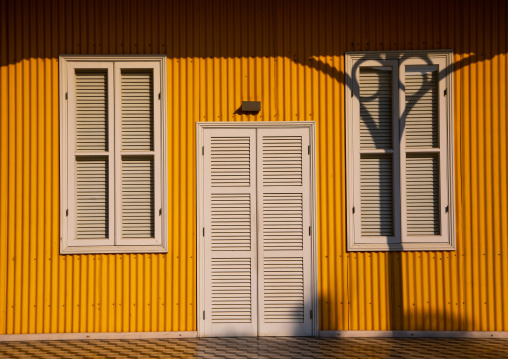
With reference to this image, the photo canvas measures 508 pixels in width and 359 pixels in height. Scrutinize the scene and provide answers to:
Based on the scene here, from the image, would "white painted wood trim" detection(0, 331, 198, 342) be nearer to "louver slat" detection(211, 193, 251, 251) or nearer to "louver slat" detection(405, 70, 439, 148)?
"louver slat" detection(211, 193, 251, 251)

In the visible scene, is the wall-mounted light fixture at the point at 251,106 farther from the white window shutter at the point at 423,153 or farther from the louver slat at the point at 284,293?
the louver slat at the point at 284,293

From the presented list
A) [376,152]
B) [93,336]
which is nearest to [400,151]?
[376,152]

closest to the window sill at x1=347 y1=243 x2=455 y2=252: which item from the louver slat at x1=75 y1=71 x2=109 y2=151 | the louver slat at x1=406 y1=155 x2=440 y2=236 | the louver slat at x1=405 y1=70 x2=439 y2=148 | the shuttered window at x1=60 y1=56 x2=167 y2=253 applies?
the louver slat at x1=406 y1=155 x2=440 y2=236

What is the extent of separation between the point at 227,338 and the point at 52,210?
248 cm

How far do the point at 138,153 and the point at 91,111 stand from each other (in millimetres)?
752

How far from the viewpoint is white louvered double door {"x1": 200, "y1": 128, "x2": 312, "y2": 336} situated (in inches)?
318

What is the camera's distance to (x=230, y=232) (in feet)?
26.7

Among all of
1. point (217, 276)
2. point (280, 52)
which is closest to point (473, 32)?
point (280, 52)

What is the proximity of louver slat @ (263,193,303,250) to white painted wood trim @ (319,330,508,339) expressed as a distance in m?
1.07

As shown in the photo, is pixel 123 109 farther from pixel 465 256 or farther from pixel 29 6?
pixel 465 256

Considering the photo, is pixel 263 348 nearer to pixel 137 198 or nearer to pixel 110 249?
pixel 110 249

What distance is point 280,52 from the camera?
8.22 m

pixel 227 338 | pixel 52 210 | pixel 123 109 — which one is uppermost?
pixel 123 109

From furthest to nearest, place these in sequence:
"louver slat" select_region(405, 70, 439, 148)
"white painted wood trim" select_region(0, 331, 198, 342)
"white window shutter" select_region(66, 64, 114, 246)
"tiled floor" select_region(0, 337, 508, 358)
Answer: "louver slat" select_region(405, 70, 439, 148), "white window shutter" select_region(66, 64, 114, 246), "white painted wood trim" select_region(0, 331, 198, 342), "tiled floor" select_region(0, 337, 508, 358)
